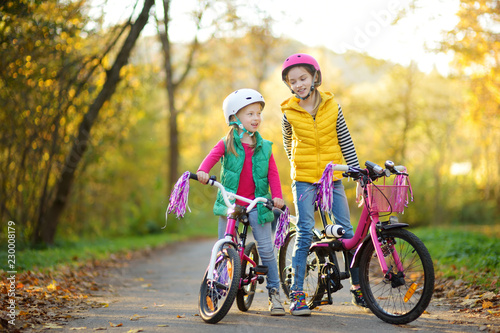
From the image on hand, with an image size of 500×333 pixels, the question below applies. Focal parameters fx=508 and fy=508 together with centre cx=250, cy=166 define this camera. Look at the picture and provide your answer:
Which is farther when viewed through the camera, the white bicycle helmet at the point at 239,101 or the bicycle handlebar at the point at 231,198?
the white bicycle helmet at the point at 239,101

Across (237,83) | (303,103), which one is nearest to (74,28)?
(303,103)

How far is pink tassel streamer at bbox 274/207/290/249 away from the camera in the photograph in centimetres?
465

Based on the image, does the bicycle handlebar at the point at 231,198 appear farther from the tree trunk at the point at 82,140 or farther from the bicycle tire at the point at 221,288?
the tree trunk at the point at 82,140

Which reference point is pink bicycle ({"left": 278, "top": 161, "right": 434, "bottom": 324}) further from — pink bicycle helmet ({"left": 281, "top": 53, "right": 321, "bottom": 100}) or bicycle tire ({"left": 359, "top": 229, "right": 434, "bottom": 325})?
pink bicycle helmet ({"left": 281, "top": 53, "right": 321, "bottom": 100})

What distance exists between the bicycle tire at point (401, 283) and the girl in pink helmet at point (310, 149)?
0.40m

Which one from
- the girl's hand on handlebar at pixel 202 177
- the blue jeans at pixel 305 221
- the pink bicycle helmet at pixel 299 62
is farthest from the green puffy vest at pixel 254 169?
the pink bicycle helmet at pixel 299 62

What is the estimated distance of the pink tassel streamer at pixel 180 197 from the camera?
13.9 feet

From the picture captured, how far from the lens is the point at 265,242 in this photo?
453 cm

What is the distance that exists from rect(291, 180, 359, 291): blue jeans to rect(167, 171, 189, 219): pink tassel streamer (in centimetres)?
101

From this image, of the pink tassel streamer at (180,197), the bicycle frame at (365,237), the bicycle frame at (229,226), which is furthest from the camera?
the pink tassel streamer at (180,197)

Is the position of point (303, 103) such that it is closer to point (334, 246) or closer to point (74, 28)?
point (334, 246)

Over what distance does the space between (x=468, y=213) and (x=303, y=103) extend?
24575 millimetres

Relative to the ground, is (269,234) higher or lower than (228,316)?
higher

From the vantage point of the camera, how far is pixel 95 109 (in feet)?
32.7
